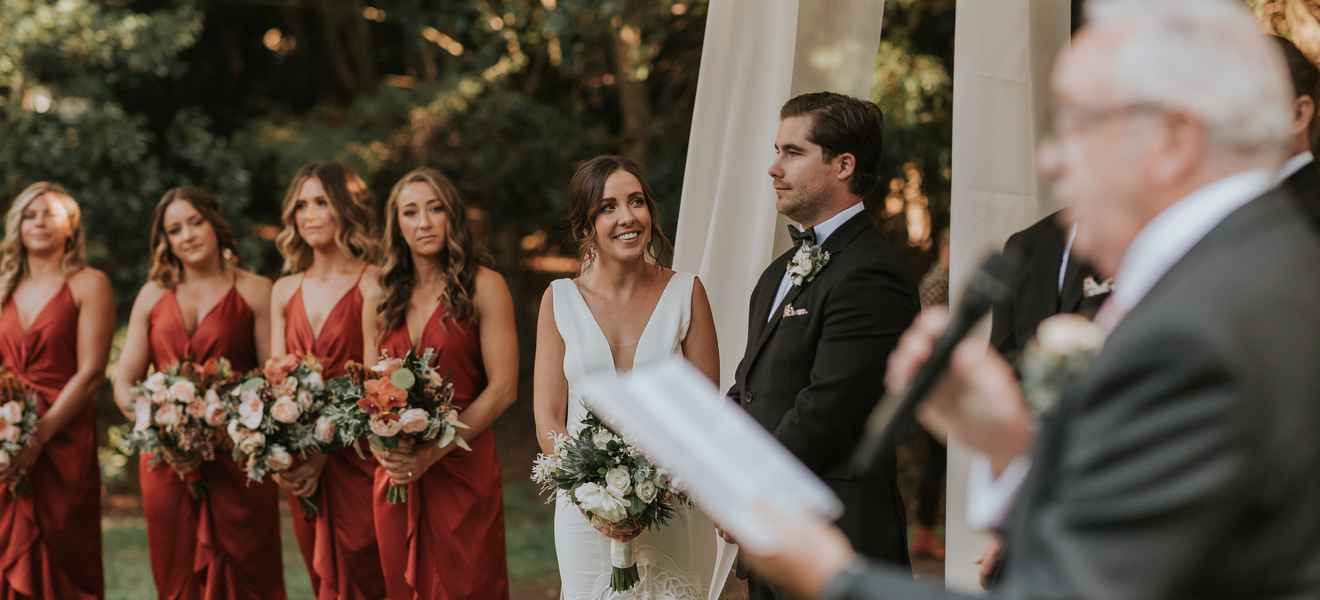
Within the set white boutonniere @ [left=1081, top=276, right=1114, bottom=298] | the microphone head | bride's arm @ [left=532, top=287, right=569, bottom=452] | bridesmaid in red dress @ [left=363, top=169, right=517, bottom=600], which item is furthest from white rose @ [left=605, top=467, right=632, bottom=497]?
the microphone head

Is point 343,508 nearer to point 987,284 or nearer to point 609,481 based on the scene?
point 609,481

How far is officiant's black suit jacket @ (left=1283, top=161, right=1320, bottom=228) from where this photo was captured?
10.5 ft

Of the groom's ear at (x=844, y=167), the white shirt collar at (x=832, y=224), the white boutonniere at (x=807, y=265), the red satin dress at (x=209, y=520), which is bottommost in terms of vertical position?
the red satin dress at (x=209, y=520)

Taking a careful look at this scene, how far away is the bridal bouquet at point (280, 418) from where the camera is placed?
19.0 feet

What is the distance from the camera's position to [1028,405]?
2.13 meters

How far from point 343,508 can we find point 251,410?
628 millimetres

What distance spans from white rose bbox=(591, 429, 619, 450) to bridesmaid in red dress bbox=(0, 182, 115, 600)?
3.25 meters

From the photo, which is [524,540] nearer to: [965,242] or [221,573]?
[221,573]

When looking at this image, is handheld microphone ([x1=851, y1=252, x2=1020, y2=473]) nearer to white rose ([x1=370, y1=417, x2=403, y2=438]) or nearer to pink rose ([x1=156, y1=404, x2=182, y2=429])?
white rose ([x1=370, y1=417, x2=403, y2=438])

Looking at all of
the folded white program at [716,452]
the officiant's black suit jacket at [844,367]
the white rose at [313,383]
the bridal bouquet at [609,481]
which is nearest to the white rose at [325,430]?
the white rose at [313,383]

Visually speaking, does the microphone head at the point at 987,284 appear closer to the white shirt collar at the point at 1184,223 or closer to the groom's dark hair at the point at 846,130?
the white shirt collar at the point at 1184,223

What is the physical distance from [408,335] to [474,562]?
968 mm

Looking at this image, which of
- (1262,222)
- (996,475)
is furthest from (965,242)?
(1262,222)

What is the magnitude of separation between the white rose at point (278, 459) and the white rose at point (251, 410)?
0.13 meters
